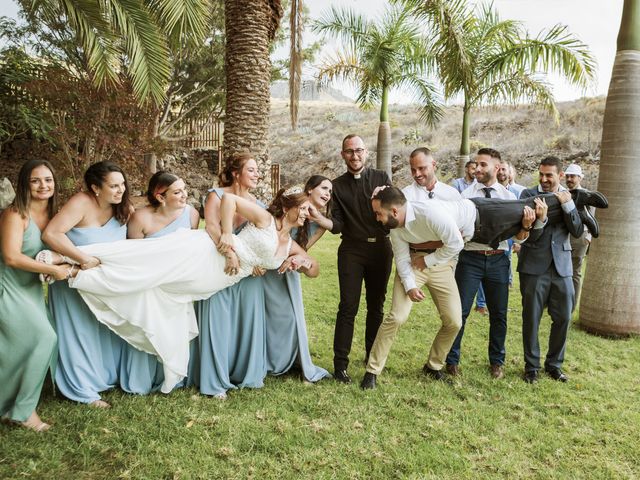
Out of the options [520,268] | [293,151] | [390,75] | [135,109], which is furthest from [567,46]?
[293,151]

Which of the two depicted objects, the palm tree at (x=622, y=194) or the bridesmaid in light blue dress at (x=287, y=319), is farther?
the palm tree at (x=622, y=194)

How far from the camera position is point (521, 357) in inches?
230

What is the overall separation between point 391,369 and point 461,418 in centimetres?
120

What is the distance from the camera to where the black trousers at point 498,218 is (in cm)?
468

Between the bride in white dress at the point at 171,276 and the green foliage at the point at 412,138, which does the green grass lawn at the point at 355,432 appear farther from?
the green foliage at the point at 412,138

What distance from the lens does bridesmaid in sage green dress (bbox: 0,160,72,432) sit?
3725 millimetres

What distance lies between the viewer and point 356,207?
16.4 feet

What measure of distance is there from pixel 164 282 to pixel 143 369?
850mm

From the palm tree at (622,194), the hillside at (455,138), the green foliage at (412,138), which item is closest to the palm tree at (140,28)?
the palm tree at (622,194)

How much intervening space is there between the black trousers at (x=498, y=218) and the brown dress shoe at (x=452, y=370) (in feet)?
4.48

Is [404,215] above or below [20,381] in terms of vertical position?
above

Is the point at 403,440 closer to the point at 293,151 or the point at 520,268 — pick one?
the point at 520,268

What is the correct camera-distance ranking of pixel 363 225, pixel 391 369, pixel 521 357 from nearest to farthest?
1. pixel 363 225
2. pixel 391 369
3. pixel 521 357

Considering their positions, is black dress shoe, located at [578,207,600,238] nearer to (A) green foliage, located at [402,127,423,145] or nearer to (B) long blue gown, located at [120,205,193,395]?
(B) long blue gown, located at [120,205,193,395]
